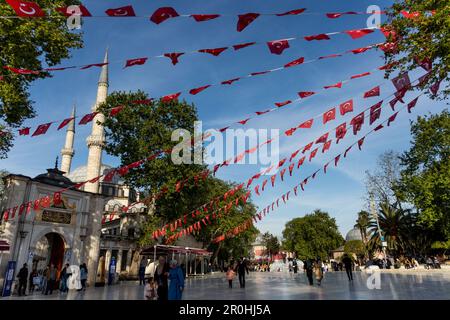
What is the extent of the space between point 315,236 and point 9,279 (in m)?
56.7

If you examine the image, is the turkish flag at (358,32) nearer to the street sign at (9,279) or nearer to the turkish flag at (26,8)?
the turkish flag at (26,8)

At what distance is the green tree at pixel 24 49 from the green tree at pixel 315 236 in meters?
Result: 57.4

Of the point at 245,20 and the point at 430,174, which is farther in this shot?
the point at 430,174

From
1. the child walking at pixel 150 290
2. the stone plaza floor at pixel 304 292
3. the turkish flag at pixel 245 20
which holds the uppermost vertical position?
the turkish flag at pixel 245 20

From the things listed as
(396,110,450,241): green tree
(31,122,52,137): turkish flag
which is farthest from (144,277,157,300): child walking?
(396,110,450,241): green tree

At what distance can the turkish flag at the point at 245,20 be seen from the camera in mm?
5980

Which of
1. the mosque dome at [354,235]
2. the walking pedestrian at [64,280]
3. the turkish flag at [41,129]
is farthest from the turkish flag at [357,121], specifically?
the mosque dome at [354,235]

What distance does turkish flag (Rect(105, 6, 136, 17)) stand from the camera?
5.53 metres

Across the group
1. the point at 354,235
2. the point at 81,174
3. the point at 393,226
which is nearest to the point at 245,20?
the point at 393,226

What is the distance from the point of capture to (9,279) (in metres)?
16.4

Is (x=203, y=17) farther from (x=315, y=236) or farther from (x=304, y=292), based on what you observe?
(x=315, y=236)

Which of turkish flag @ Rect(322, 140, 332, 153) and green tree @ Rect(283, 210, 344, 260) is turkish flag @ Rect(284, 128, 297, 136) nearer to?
turkish flag @ Rect(322, 140, 332, 153)

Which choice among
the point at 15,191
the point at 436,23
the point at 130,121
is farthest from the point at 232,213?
the point at 436,23

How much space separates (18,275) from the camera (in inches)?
645
